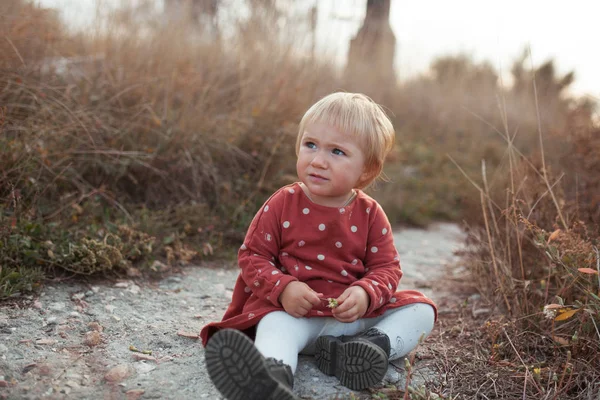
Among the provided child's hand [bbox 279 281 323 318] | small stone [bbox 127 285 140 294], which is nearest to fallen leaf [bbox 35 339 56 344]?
small stone [bbox 127 285 140 294]

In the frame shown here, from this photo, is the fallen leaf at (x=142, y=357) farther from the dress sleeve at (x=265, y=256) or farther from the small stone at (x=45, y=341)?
the dress sleeve at (x=265, y=256)

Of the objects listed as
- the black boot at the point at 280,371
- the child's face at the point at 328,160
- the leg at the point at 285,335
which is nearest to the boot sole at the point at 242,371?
the black boot at the point at 280,371

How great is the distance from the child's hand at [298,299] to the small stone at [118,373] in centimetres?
60

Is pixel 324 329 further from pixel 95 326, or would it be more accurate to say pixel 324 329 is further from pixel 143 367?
pixel 95 326

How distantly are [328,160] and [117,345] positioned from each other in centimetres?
110

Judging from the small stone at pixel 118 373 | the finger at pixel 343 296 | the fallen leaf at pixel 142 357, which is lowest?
the fallen leaf at pixel 142 357

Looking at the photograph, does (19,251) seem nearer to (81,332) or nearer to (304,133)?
(81,332)

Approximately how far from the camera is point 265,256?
2.19 meters

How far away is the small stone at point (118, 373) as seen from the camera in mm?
1955

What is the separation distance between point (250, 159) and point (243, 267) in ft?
7.10

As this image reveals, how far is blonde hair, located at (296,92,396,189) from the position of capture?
2152 millimetres

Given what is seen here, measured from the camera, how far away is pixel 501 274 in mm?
2906

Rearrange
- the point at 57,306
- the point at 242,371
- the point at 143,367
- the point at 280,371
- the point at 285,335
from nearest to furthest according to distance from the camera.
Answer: the point at 242,371
the point at 280,371
the point at 285,335
the point at 143,367
the point at 57,306

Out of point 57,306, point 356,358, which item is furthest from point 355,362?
point 57,306
